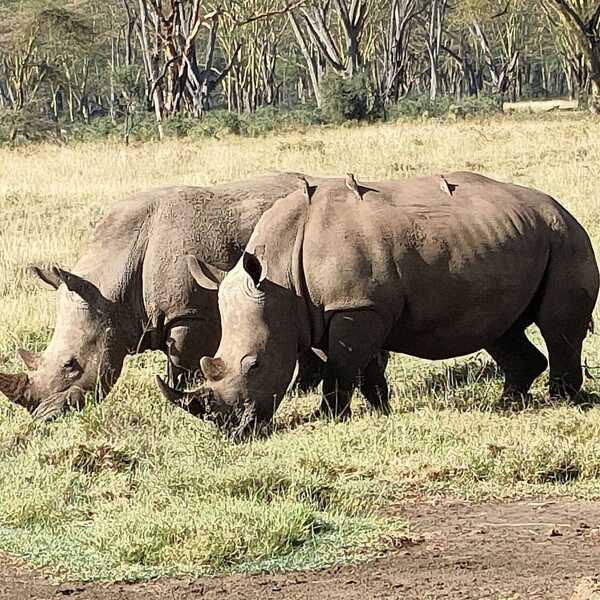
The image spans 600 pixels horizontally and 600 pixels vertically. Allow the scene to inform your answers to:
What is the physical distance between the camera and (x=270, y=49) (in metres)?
62.0

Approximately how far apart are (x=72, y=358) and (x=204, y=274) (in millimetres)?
956

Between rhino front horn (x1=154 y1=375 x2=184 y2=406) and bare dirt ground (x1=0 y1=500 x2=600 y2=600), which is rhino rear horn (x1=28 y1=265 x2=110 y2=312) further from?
bare dirt ground (x1=0 y1=500 x2=600 y2=600)

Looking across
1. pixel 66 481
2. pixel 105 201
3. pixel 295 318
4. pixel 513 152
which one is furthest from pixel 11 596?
pixel 513 152

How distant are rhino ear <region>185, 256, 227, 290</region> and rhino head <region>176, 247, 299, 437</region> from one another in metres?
0.20

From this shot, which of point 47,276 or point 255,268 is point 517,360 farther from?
point 47,276

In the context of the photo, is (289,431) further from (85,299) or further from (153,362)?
(153,362)

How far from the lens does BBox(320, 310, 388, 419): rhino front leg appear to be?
280 inches

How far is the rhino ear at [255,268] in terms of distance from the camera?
676 cm

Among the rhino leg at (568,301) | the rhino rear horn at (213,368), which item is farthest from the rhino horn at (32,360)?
the rhino leg at (568,301)

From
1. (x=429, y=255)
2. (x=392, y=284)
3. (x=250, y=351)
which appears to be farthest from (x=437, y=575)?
(x=429, y=255)

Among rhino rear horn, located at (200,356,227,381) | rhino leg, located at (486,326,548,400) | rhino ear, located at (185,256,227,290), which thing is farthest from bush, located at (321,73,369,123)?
rhino rear horn, located at (200,356,227,381)

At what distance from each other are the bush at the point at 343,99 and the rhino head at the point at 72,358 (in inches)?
946

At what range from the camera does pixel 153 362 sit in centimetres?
940

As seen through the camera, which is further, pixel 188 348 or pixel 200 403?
pixel 188 348
